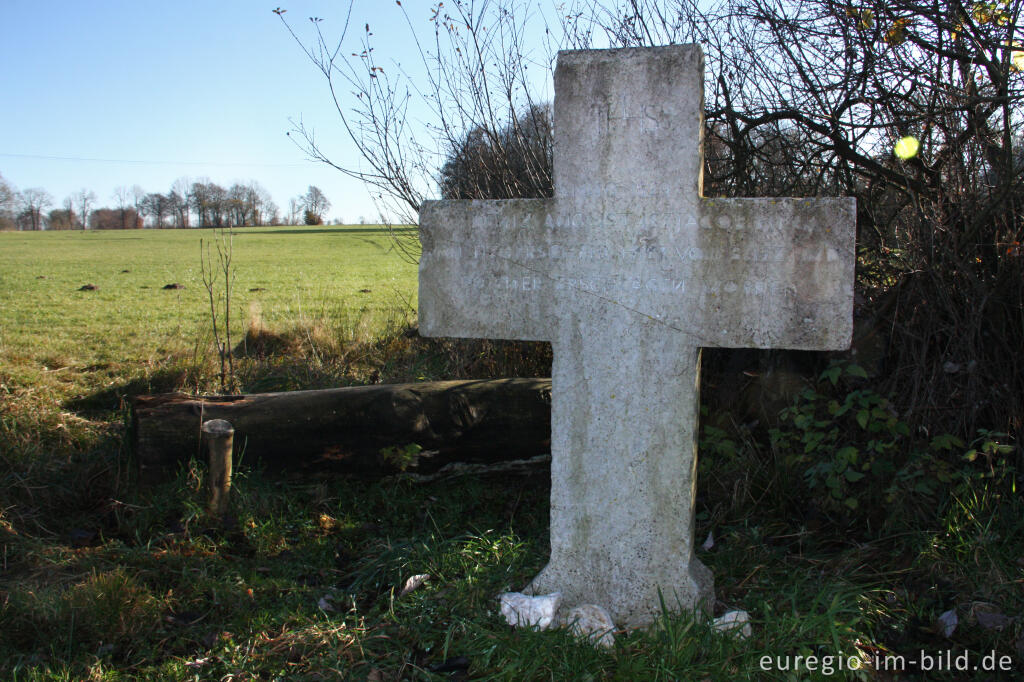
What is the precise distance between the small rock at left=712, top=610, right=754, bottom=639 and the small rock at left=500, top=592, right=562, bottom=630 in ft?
1.99

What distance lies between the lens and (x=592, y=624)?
2646 millimetres

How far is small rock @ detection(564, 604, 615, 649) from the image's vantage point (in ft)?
8.48

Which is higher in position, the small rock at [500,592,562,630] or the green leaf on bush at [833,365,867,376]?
the green leaf on bush at [833,365,867,376]

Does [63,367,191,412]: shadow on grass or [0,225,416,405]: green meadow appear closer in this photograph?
[63,367,191,412]: shadow on grass

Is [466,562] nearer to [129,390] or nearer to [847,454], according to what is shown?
[847,454]

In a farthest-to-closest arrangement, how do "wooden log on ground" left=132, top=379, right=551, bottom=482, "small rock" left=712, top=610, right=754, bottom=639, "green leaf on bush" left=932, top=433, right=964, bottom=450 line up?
"wooden log on ground" left=132, top=379, right=551, bottom=482 < "green leaf on bush" left=932, top=433, right=964, bottom=450 < "small rock" left=712, top=610, right=754, bottom=639

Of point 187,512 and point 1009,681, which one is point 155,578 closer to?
point 187,512

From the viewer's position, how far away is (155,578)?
314cm

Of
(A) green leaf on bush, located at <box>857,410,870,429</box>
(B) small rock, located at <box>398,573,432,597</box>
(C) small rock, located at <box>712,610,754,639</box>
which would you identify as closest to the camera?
(C) small rock, located at <box>712,610,754,639</box>

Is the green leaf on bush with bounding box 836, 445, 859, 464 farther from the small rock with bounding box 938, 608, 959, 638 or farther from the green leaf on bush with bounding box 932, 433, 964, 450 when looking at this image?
the small rock with bounding box 938, 608, 959, 638

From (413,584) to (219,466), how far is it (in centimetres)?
135

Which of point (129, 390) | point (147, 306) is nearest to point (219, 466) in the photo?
point (129, 390)

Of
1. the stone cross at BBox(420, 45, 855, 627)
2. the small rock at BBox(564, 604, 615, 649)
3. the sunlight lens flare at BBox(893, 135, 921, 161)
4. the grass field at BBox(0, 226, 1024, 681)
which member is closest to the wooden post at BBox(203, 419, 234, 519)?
the grass field at BBox(0, 226, 1024, 681)

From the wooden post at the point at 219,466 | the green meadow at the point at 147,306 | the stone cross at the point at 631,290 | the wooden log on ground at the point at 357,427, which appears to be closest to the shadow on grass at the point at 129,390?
the green meadow at the point at 147,306
